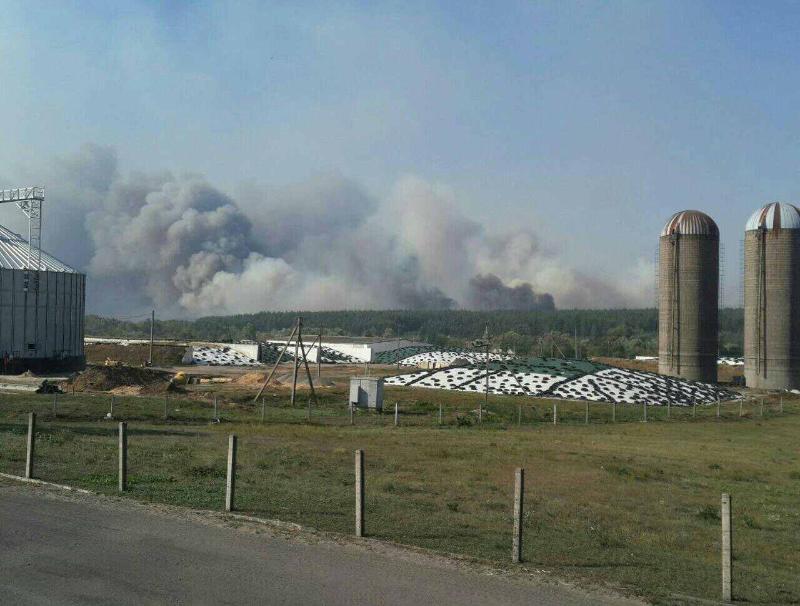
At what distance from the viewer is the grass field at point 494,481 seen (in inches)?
609

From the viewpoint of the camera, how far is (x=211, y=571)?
41.1 ft

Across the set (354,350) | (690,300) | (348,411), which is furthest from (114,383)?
(354,350)

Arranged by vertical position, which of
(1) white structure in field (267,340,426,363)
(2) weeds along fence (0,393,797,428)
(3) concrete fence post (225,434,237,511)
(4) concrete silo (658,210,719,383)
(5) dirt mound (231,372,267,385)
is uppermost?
(4) concrete silo (658,210,719,383)

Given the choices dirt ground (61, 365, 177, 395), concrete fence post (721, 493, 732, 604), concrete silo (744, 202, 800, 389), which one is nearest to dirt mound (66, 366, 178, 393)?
dirt ground (61, 365, 177, 395)

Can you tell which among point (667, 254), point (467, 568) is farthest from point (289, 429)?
point (667, 254)

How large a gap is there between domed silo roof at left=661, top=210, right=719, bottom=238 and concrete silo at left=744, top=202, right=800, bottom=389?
560 cm

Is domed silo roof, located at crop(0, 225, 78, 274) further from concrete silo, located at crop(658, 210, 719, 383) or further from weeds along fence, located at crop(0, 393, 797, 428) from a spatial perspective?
concrete silo, located at crop(658, 210, 719, 383)

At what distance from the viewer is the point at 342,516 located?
17375mm

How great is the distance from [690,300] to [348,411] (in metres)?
54.1

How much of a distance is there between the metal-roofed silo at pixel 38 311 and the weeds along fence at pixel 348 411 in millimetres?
21865

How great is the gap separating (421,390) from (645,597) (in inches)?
2392

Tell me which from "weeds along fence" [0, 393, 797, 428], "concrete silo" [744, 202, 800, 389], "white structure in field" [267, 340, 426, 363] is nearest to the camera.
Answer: "weeds along fence" [0, 393, 797, 428]

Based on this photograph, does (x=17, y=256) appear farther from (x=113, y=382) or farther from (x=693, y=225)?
(x=693, y=225)

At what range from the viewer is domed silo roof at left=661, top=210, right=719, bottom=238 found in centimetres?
9794
